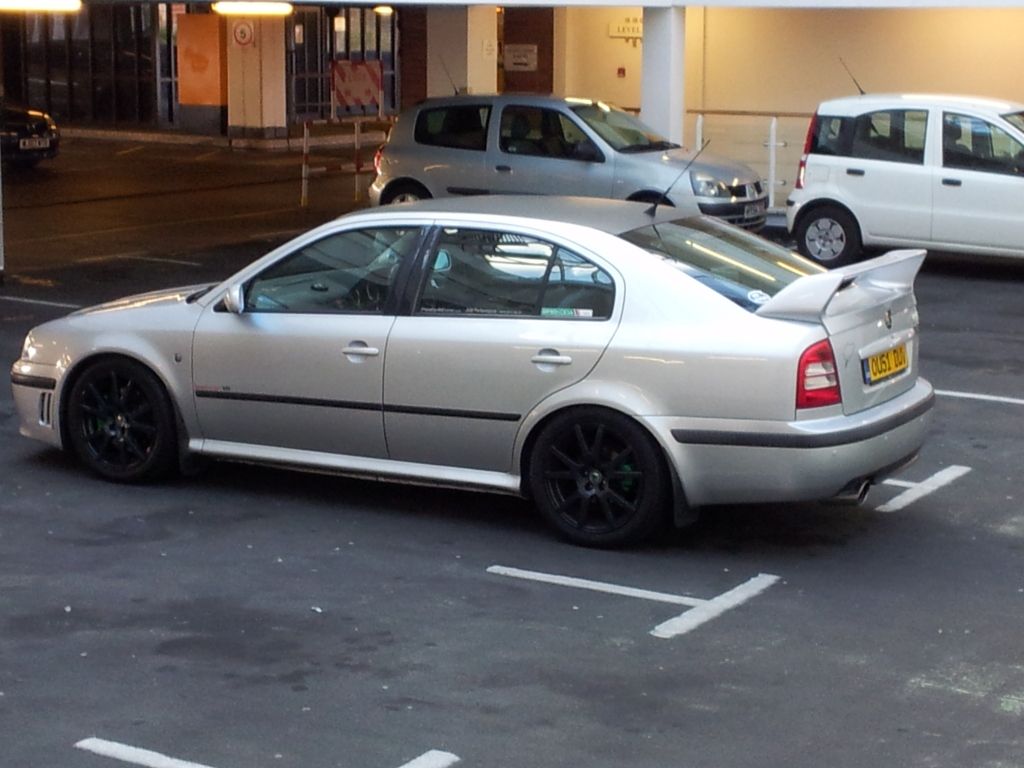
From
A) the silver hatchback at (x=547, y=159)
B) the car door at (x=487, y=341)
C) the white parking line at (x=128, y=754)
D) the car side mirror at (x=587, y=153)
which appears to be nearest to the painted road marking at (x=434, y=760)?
the white parking line at (x=128, y=754)

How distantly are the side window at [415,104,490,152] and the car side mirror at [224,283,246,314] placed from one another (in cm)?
1009

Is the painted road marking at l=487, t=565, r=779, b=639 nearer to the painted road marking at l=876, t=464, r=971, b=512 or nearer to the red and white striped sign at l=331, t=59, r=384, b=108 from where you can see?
the painted road marking at l=876, t=464, r=971, b=512

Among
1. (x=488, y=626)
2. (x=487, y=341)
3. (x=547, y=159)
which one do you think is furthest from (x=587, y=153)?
(x=488, y=626)

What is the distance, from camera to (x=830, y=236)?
17.0m

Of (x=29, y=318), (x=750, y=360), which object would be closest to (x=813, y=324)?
(x=750, y=360)

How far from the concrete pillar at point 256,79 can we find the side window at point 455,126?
1425 centimetres

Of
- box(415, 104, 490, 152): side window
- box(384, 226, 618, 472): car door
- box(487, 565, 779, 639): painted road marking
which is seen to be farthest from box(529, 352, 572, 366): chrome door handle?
box(415, 104, 490, 152): side window

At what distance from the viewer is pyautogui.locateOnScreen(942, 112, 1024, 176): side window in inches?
621

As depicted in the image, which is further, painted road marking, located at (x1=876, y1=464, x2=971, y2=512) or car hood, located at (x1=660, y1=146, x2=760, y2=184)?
car hood, located at (x1=660, y1=146, x2=760, y2=184)

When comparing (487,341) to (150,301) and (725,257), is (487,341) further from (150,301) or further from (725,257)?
(150,301)

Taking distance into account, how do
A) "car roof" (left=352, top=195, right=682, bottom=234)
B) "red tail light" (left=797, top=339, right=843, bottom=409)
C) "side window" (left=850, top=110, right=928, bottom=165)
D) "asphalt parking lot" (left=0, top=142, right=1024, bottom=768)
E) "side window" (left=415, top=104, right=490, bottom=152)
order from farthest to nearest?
"side window" (left=415, top=104, right=490, bottom=152) < "side window" (left=850, top=110, right=928, bottom=165) < "car roof" (left=352, top=195, right=682, bottom=234) < "red tail light" (left=797, top=339, right=843, bottom=409) < "asphalt parking lot" (left=0, top=142, right=1024, bottom=768)

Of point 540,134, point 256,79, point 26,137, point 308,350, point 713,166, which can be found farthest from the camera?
point 256,79

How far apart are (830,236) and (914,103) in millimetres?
1532


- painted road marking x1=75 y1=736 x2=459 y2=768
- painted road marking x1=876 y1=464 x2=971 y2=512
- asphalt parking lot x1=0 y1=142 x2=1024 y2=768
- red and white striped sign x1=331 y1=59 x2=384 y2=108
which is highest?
red and white striped sign x1=331 y1=59 x2=384 y2=108
